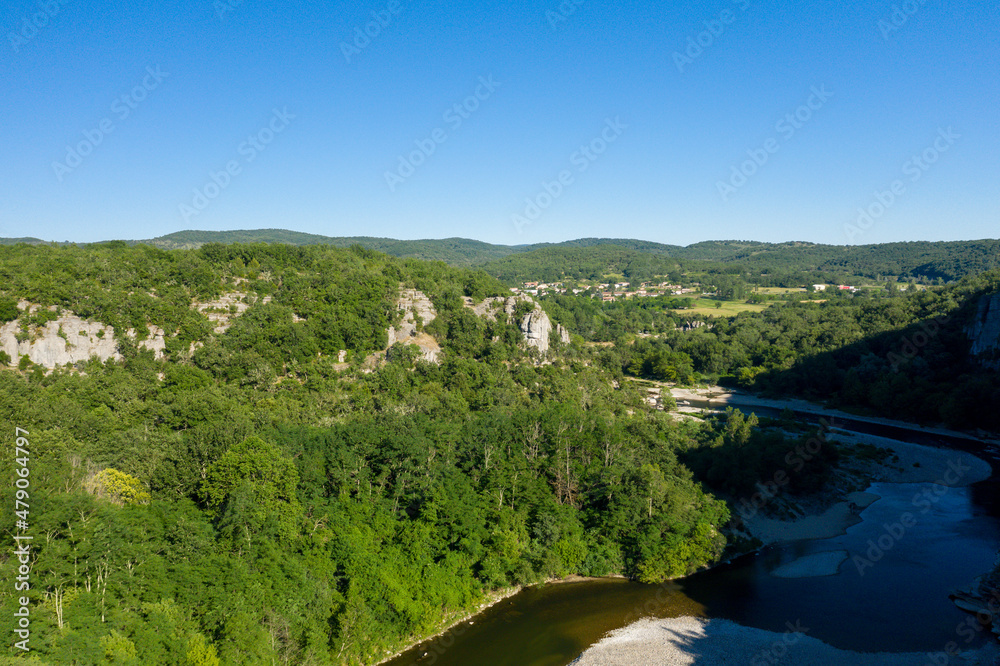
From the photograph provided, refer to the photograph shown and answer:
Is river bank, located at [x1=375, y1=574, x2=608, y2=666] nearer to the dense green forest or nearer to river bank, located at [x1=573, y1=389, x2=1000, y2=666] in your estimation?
the dense green forest

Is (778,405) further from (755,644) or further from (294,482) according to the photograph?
(294,482)

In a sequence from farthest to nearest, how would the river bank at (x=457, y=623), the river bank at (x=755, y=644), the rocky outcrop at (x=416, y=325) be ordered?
the rocky outcrop at (x=416, y=325) → the river bank at (x=457, y=623) → the river bank at (x=755, y=644)

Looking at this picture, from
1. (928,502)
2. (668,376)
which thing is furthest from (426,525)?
(668,376)

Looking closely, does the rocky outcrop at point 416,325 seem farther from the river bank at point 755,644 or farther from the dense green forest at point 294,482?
the river bank at point 755,644

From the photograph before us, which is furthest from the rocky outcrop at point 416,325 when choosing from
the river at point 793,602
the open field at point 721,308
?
the open field at point 721,308

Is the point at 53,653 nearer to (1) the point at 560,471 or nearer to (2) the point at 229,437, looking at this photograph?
(2) the point at 229,437

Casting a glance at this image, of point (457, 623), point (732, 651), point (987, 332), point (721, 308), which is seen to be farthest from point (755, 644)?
point (721, 308)
